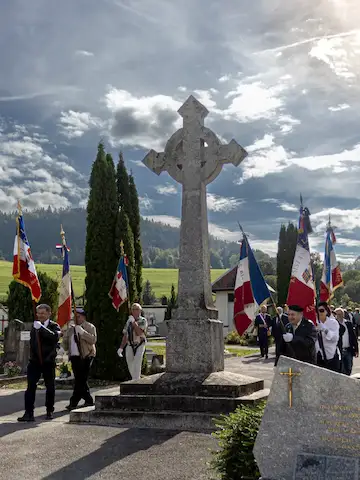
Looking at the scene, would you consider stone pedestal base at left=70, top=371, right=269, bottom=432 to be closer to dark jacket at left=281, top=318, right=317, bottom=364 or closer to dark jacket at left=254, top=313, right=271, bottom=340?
dark jacket at left=281, top=318, right=317, bottom=364

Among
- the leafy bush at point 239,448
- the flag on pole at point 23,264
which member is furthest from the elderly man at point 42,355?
the leafy bush at point 239,448

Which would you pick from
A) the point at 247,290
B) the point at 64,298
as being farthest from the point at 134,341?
the point at 64,298

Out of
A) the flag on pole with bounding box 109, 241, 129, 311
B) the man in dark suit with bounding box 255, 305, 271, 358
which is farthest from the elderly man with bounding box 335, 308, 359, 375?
the man in dark suit with bounding box 255, 305, 271, 358

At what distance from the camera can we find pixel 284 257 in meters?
49.2

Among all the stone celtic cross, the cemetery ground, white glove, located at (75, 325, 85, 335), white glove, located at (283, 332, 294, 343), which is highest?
the stone celtic cross

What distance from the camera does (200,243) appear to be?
365 inches

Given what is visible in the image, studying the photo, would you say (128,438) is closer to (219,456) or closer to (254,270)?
(219,456)

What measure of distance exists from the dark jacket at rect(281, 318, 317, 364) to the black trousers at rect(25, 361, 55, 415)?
415 cm

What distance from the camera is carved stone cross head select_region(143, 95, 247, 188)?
948 cm

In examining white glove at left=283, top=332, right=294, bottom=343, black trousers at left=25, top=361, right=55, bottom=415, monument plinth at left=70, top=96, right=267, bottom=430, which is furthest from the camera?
black trousers at left=25, top=361, right=55, bottom=415

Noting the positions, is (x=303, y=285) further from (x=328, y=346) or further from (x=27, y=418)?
(x=27, y=418)

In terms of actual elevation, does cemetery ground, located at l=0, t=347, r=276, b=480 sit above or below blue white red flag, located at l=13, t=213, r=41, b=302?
below

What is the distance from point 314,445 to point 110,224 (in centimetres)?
1201

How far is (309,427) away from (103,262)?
11688 millimetres
